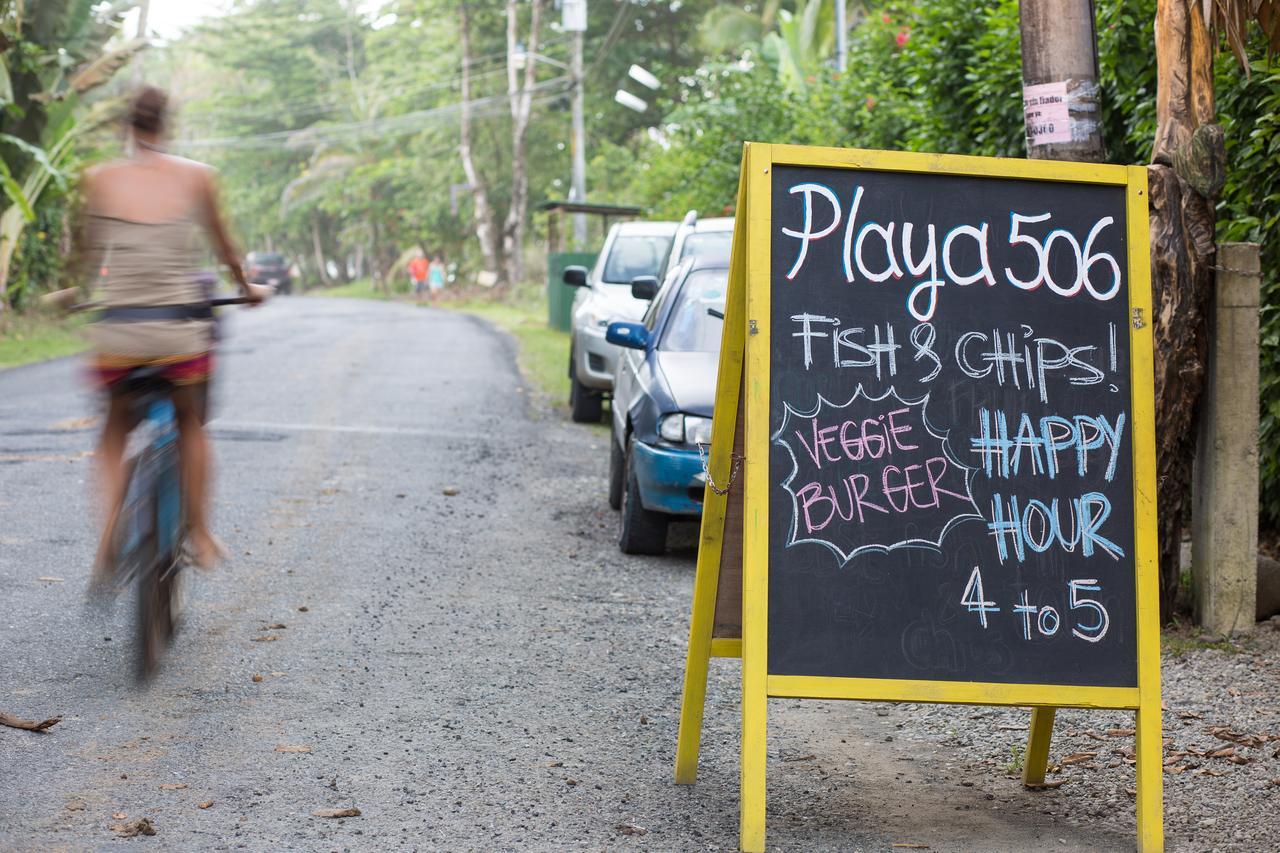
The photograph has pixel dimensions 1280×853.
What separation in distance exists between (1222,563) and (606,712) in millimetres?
2742

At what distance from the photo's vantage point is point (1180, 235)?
20.0ft

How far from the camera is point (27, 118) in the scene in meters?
20.0

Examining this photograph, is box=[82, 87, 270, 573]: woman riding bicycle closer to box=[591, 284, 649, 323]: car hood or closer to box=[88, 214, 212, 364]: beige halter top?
box=[88, 214, 212, 364]: beige halter top

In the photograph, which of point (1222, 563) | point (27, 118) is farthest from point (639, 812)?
point (27, 118)

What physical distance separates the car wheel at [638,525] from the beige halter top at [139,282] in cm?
298

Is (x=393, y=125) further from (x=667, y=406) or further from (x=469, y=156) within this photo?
(x=667, y=406)

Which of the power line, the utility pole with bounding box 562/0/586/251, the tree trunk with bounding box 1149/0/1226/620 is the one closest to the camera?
the tree trunk with bounding box 1149/0/1226/620

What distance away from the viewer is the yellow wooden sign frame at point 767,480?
12.7 feet

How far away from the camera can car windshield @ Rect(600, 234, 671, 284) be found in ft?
47.0

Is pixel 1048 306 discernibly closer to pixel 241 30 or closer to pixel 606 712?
pixel 606 712

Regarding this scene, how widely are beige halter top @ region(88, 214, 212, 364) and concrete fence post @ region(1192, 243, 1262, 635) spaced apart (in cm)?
415

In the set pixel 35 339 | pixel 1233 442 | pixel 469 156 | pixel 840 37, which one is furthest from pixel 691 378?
pixel 469 156

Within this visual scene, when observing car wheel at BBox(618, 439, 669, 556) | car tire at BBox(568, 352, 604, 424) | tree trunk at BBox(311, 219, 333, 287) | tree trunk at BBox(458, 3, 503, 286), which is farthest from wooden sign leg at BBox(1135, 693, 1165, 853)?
tree trunk at BBox(311, 219, 333, 287)

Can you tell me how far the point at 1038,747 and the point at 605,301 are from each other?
924 centimetres
